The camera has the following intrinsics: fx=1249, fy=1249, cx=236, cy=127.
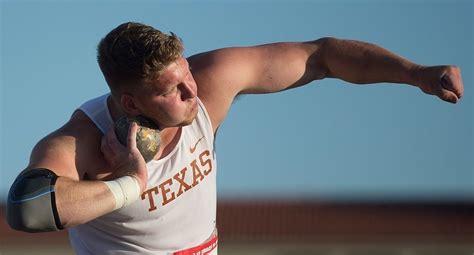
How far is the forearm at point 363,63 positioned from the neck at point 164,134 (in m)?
1.41

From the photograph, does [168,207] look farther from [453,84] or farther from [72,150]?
[453,84]

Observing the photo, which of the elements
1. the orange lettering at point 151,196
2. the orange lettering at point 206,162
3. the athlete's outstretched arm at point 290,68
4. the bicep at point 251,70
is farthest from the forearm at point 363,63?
the orange lettering at point 151,196

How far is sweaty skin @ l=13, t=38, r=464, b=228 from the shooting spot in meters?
7.56

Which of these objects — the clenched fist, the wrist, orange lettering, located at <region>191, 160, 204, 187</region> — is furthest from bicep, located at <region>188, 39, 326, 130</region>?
the clenched fist

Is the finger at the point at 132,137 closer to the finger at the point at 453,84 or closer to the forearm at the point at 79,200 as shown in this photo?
the forearm at the point at 79,200

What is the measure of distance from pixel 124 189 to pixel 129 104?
71 centimetres

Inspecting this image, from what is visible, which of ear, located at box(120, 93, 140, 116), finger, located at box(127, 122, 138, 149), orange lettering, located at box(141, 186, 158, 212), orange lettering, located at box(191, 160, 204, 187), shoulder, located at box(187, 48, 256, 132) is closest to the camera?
finger, located at box(127, 122, 138, 149)

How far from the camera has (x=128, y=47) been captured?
7781 millimetres

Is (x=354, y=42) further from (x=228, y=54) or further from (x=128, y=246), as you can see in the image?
(x=128, y=246)

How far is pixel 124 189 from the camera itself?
24.8 ft

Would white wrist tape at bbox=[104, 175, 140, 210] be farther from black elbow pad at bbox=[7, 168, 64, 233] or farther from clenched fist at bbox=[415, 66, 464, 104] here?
clenched fist at bbox=[415, 66, 464, 104]

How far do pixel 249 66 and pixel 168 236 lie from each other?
1.38 metres

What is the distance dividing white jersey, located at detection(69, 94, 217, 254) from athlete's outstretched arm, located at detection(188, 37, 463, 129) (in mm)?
260

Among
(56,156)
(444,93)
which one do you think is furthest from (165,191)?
(444,93)
